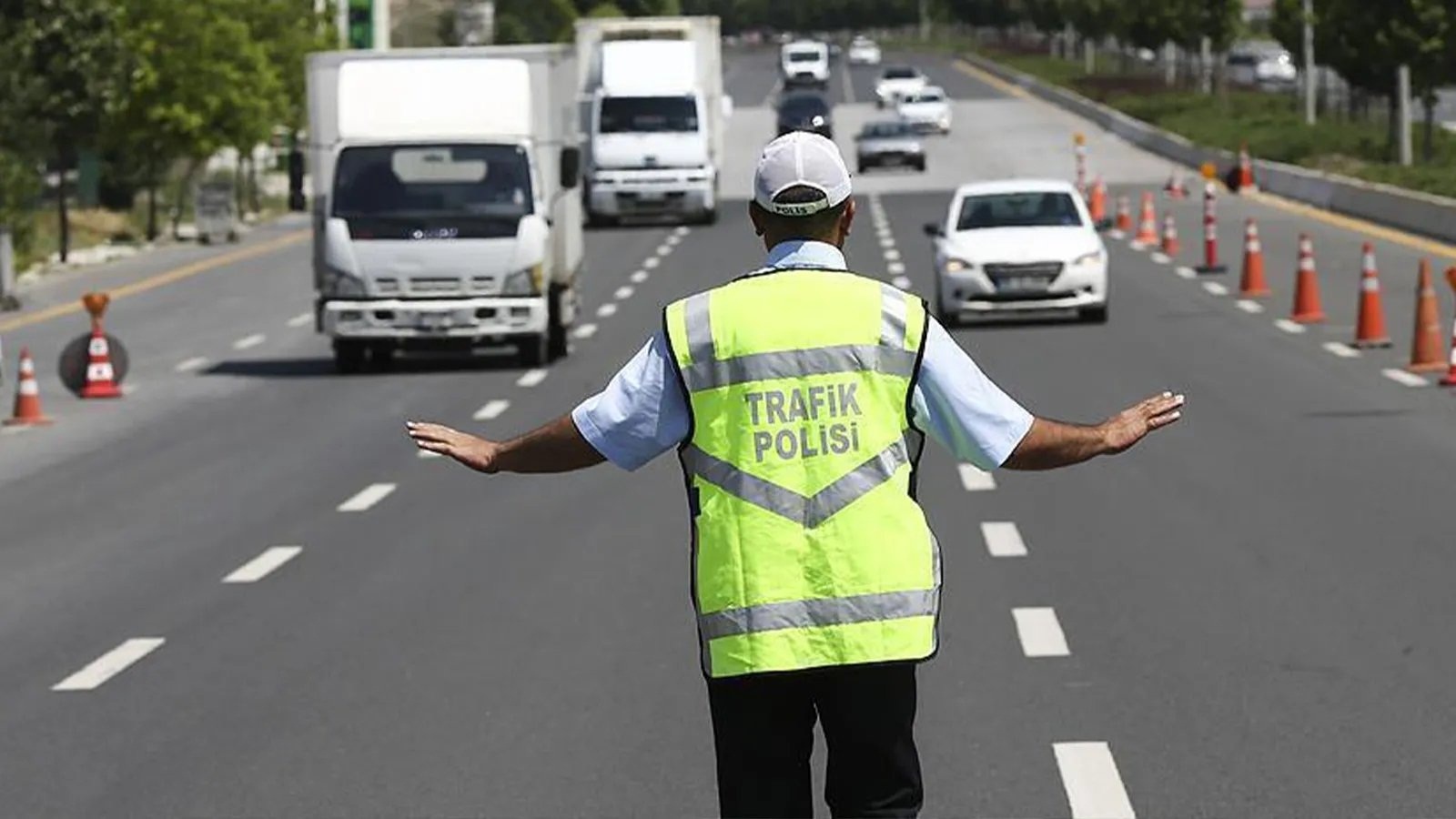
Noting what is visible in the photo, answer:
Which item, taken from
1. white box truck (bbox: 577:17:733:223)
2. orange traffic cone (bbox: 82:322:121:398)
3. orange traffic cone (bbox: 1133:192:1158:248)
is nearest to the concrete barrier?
orange traffic cone (bbox: 1133:192:1158:248)

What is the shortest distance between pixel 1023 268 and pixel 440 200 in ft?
19.1

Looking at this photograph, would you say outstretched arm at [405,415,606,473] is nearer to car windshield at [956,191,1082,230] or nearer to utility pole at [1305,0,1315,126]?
car windshield at [956,191,1082,230]

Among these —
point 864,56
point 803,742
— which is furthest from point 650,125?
point 864,56

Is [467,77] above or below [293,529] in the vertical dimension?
above

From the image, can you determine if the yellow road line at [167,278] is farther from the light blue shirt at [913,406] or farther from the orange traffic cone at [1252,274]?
the light blue shirt at [913,406]

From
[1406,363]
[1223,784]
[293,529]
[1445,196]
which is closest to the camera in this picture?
[1223,784]

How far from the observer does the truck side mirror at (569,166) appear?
1124 inches

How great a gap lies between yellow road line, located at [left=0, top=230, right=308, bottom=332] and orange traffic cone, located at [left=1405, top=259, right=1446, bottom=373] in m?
16.0

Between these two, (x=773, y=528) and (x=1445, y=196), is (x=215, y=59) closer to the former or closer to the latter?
(x=1445, y=196)

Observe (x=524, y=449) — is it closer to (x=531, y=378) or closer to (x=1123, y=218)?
(x=531, y=378)

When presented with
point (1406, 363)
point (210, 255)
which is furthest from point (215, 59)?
point (1406, 363)

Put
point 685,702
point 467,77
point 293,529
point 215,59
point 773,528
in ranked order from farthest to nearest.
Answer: point 215,59 < point 467,77 < point 293,529 < point 685,702 < point 773,528

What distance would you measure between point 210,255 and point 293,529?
3485cm

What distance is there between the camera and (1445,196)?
49.2 metres
